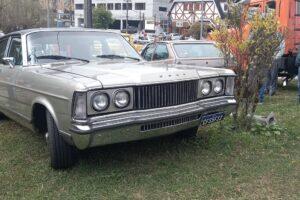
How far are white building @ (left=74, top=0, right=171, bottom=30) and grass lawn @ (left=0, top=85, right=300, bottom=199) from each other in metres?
87.7

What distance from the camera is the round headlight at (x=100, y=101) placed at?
4.38 m

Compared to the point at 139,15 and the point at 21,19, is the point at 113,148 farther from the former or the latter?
the point at 139,15

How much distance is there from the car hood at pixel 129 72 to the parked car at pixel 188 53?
502cm

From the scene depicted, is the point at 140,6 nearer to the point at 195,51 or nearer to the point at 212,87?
the point at 195,51

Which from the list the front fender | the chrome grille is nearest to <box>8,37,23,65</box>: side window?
the front fender

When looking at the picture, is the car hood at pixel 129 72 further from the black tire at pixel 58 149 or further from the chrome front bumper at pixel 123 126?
the black tire at pixel 58 149

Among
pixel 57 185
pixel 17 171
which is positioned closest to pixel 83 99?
pixel 57 185

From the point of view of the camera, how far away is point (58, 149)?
489 cm

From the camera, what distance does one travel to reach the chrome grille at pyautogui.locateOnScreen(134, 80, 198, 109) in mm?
4621

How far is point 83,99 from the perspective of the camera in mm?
4312

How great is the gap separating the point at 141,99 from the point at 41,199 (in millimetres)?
1392

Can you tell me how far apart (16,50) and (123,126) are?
8.43 ft

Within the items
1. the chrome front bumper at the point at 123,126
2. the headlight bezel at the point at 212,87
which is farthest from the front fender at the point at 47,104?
the headlight bezel at the point at 212,87

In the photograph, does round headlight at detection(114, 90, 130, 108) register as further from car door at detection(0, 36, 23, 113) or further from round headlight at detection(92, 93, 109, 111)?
car door at detection(0, 36, 23, 113)
